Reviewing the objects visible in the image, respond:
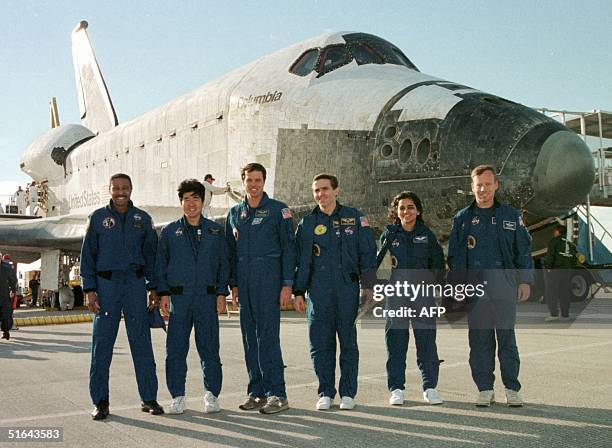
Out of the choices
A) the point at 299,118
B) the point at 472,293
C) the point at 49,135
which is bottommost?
the point at 472,293

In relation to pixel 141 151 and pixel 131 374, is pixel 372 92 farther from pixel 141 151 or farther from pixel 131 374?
pixel 141 151

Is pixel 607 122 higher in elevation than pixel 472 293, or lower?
higher

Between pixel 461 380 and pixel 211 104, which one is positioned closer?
pixel 461 380

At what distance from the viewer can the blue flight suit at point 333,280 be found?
3938 millimetres

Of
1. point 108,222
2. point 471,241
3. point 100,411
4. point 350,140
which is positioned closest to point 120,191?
point 108,222

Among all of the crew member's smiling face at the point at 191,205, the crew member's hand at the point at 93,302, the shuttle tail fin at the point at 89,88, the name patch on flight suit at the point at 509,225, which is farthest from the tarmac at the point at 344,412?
the shuttle tail fin at the point at 89,88

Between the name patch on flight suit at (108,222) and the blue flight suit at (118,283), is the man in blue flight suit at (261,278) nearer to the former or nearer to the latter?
the blue flight suit at (118,283)

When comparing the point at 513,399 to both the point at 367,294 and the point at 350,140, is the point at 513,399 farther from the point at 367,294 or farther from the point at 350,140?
the point at 350,140

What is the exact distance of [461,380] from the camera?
4.57 m

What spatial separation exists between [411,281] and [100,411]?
2.08 m

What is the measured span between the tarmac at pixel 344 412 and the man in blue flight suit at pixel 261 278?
24 cm

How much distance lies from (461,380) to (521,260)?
3.61 ft

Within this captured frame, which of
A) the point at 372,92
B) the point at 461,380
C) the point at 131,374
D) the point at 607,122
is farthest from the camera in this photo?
the point at 607,122

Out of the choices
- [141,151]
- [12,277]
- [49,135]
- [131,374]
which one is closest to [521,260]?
[131,374]
